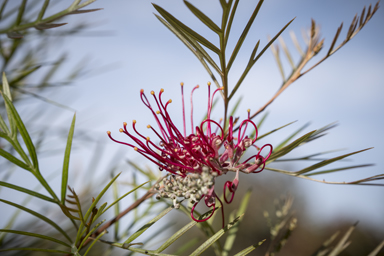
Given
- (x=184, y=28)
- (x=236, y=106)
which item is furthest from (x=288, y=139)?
(x=184, y=28)

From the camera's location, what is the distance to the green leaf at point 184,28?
0.31 metres

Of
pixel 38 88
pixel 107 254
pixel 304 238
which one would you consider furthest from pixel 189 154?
pixel 304 238

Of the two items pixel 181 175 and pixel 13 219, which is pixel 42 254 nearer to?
pixel 13 219

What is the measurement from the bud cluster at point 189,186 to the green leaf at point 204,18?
0.18m

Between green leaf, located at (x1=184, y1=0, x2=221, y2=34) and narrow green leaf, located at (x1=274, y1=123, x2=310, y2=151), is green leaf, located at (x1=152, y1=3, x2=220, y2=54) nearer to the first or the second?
green leaf, located at (x1=184, y1=0, x2=221, y2=34)

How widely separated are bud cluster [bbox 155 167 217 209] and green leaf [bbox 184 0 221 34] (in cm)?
18

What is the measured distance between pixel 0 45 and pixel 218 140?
0.62 m

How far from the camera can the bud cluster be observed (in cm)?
35

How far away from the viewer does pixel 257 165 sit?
14.5 inches

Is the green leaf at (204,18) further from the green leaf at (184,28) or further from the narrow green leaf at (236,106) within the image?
the narrow green leaf at (236,106)

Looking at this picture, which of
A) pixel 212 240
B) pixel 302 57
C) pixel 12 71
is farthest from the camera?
pixel 12 71

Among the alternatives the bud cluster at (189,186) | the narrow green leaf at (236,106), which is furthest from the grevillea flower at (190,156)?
the narrow green leaf at (236,106)

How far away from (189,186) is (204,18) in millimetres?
210

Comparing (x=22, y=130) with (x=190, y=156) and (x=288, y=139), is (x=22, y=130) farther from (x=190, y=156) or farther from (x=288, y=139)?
(x=288, y=139)
